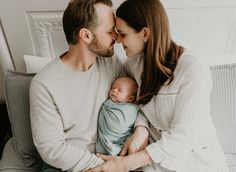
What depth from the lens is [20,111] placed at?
4.20 feet

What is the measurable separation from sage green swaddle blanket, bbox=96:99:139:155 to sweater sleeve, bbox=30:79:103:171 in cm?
8

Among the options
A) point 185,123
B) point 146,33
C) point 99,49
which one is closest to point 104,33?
point 99,49

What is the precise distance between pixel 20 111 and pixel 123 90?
0.46 metres

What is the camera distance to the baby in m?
1.24

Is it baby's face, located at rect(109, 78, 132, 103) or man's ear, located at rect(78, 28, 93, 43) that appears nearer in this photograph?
man's ear, located at rect(78, 28, 93, 43)

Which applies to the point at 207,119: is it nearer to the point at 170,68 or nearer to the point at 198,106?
the point at 198,106

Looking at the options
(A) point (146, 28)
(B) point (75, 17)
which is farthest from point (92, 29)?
(A) point (146, 28)

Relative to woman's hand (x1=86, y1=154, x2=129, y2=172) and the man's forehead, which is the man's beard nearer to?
the man's forehead

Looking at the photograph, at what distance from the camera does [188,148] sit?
118 cm

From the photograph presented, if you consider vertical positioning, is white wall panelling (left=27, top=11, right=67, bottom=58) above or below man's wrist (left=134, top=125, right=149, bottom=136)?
above

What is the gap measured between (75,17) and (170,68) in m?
0.43

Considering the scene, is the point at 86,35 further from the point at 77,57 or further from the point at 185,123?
the point at 185,123

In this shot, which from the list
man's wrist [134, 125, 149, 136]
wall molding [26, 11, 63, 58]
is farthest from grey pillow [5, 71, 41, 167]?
man's wrist [134, 125, 149, 136]

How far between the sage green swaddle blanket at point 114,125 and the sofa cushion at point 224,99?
1.37 feet
